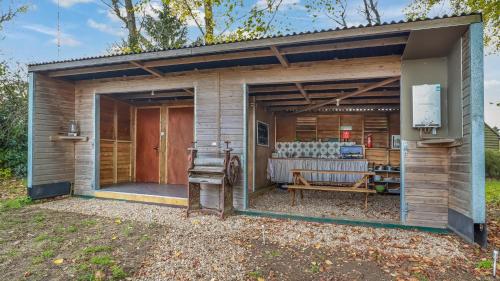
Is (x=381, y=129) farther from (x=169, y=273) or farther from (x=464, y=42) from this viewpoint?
(x=169, y=273)

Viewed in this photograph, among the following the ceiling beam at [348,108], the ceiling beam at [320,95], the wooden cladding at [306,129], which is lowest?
the wooden cladding at [306,129]

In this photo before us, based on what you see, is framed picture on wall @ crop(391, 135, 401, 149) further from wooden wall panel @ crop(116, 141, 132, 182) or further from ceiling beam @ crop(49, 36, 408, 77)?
wooden wall panel @ crop(116, 141, 132, 182)

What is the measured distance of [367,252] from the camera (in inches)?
125

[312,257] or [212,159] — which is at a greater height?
[212,159]

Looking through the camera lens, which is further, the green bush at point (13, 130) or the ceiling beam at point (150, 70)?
the green bush at point (13, 130)

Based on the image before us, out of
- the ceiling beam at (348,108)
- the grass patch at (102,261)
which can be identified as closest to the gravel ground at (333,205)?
the ceiling beam at (348,108)

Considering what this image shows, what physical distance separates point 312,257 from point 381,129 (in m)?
6.51

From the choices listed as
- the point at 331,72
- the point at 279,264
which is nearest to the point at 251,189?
the point at 331,72

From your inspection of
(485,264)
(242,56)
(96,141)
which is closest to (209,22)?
(96,141)

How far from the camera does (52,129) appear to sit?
19.3 feet

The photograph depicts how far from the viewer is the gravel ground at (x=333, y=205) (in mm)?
4824

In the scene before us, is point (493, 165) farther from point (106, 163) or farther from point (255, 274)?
point (106, 163)

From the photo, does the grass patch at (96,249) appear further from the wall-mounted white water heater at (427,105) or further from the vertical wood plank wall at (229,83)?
the wall-mounted white water heater at (427,105)

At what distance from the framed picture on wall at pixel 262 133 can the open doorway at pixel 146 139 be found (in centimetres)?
177
